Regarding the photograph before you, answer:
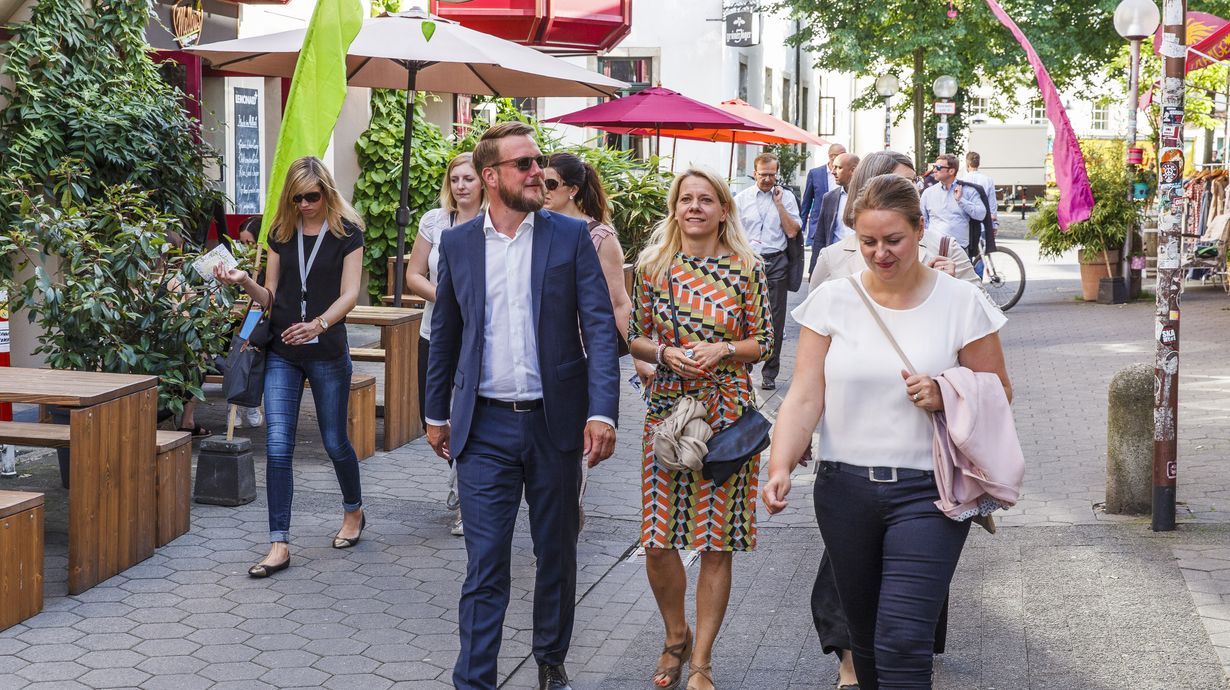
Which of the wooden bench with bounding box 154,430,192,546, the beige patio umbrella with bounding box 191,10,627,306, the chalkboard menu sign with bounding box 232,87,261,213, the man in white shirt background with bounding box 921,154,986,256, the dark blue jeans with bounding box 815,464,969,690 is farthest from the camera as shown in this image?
the man in white shirt background with bounding box 921,154,986,256

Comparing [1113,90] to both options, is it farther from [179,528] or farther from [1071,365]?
[179,528]

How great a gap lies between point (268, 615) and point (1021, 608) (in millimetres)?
3025

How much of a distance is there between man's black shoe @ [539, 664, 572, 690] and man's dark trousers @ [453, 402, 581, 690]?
0.03 m

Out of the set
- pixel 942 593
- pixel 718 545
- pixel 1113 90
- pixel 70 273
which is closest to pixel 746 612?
pixel 718 545

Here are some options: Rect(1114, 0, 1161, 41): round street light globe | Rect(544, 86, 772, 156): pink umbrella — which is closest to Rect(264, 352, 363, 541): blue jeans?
Rect(544, 86, 772, 156): pink umbrella

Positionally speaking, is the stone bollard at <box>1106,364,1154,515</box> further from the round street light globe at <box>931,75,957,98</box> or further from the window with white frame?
the window with white frame

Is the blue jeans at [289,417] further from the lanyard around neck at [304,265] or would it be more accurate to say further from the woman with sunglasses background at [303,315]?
the lanyard around neck at [304,265]

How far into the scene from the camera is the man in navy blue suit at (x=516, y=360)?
4562mm

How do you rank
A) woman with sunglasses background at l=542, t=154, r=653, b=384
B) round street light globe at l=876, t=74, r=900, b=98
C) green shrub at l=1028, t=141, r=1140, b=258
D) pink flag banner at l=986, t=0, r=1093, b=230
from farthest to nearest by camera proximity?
round street light globe at l=876, t=74, r=900, b=98, green shrub at l=1028, t=141, r=1140, b=258, pink flag banner at l=986, t=0, r=1093, b=230, woman with sunglasses background at l=542, t=154, r=653, b=384

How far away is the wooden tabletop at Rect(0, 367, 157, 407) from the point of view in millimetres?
5824

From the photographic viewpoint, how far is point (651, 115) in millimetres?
14312

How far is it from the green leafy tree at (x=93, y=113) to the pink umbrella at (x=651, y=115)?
15.4 feet

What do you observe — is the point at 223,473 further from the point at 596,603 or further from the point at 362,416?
the point at 596,603

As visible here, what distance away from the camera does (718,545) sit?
488 centimetres
